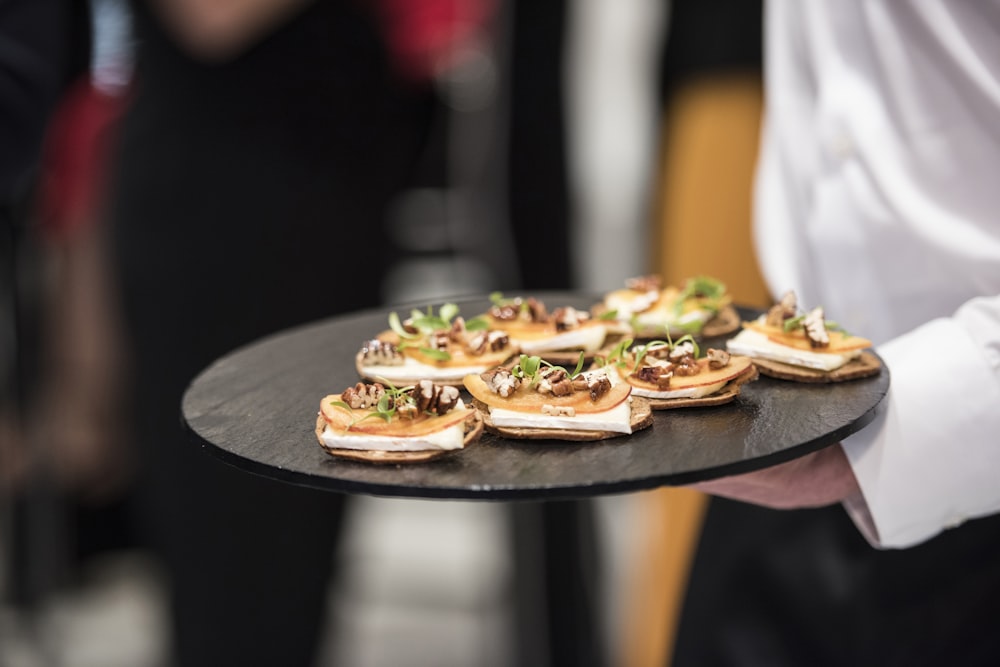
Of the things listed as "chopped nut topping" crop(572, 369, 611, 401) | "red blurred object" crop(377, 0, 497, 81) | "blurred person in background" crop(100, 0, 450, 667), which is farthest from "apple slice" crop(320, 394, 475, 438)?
"red blurred object" crop(377, 0, 497, 81)

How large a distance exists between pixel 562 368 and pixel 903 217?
1.76 feet

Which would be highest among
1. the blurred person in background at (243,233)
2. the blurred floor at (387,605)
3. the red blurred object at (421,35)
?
the red blurred object at (421,35)

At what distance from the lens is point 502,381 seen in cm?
112

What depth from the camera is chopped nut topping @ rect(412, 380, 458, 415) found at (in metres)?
1.06

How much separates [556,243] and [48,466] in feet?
6.05

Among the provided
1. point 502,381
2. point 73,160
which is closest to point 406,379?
point 502,381

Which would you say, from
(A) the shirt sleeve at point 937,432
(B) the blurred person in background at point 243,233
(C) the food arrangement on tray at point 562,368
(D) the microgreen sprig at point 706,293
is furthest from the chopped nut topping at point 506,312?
(B) the blurred person in background at point 243,233

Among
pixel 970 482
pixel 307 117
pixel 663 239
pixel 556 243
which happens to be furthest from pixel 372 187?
pixel 970 482

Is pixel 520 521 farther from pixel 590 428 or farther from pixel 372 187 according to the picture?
pixel 590 428

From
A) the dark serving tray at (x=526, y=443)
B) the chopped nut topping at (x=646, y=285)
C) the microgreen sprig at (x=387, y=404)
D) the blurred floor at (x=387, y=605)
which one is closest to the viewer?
the dark serving tray at (x=526, y=443)

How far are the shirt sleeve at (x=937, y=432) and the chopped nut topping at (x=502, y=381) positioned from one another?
1.38ft

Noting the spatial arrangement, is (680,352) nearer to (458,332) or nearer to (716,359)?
(716,359)

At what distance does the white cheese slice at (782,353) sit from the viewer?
1.19m

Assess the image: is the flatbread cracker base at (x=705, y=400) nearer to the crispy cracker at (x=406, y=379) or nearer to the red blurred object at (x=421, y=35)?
the crispy cracker at (x=406, y=379)
